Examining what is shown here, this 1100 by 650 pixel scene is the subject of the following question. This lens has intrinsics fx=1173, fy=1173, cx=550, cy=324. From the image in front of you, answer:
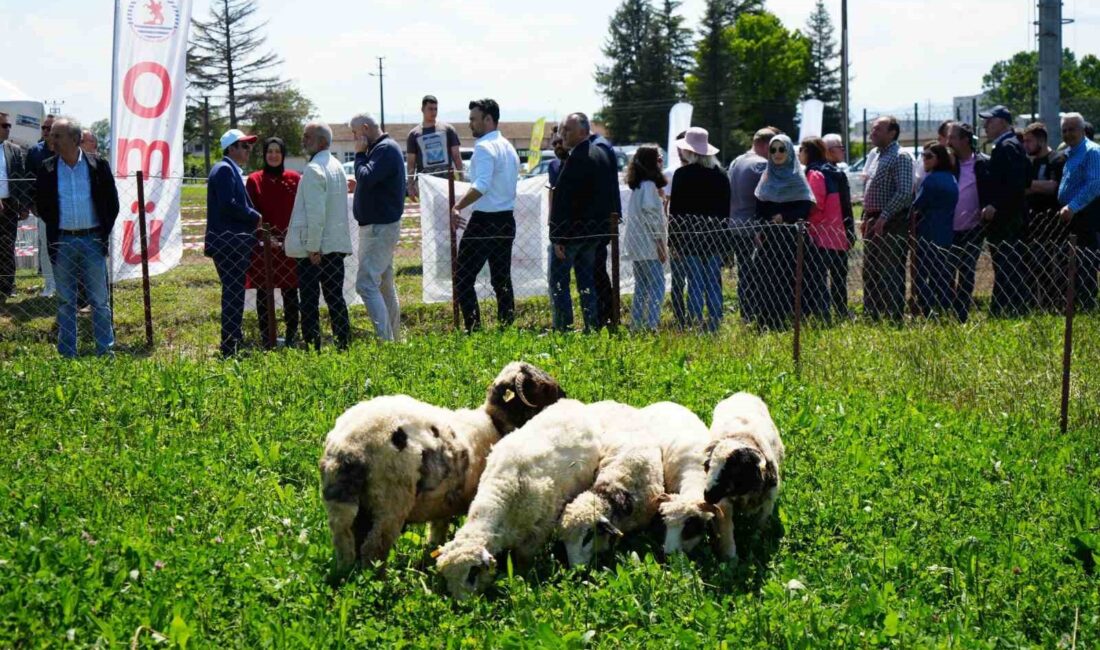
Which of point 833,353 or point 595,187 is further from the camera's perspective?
point 595,187

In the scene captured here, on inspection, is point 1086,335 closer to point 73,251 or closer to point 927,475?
point 927,475

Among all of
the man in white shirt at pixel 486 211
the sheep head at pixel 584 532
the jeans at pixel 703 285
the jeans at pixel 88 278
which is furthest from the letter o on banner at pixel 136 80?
the sheep head at pixel 584 532

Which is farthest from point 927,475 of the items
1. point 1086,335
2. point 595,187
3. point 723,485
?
point 595,187

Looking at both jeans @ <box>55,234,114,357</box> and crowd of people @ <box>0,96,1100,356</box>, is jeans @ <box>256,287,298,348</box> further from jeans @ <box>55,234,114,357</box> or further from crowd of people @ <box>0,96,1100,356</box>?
jeans @ <box>55,234,114,357</box>

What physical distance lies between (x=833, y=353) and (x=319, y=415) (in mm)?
4188

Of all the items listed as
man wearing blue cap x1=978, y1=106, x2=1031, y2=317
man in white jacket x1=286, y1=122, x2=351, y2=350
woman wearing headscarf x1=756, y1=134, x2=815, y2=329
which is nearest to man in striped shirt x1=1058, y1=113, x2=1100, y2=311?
man wearing blue cap x1=978, y1=106, x2=1031, y2=317

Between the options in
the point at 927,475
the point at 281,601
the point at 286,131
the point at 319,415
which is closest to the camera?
the point at 281,601

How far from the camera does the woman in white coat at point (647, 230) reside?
1151cm

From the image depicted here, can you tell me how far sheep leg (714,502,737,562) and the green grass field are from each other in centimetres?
9

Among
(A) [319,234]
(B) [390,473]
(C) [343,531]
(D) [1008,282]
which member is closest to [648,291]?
(A) [319,234]

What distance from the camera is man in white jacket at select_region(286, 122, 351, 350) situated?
1045 centimetres

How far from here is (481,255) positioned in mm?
11383

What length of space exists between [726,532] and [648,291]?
6.36 metres

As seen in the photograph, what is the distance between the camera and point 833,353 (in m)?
9.35
